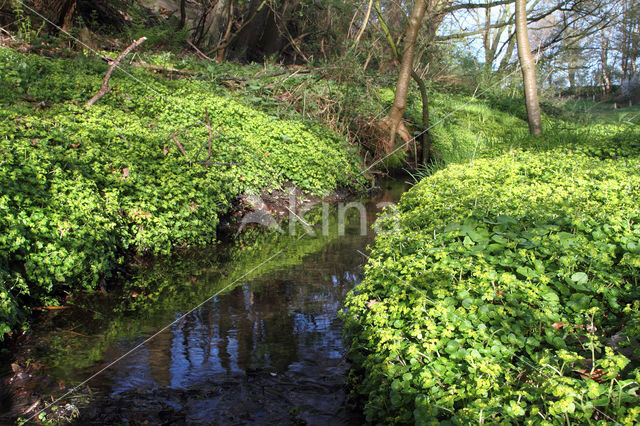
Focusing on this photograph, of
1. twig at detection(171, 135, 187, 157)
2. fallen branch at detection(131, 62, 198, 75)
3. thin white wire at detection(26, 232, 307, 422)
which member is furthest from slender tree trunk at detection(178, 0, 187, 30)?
thin white wire at detection(26, 232, 307, 422)

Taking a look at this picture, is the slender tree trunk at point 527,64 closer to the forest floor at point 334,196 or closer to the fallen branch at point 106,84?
the forest floor at point 334,196

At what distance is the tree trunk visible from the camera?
428 inches

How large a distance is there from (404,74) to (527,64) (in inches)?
118

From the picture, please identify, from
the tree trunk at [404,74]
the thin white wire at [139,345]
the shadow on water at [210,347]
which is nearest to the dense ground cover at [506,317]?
the shadow on water at [210,347]

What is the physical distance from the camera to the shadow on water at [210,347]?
10.6ft

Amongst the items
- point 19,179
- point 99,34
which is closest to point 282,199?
point 19,179

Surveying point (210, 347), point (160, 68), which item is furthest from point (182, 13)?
point (210, 347)

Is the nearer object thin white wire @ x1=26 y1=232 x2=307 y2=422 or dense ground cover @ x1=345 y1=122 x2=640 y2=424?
dense ground cover @ x1=345 y1=122 x2=640 y2=424

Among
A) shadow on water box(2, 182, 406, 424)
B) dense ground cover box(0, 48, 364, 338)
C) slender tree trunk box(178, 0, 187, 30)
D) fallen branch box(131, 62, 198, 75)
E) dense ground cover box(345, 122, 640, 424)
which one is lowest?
shadow on water box(2, 182, 406, 424)

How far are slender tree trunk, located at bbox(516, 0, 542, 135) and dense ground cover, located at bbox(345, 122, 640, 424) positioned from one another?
6.00 m

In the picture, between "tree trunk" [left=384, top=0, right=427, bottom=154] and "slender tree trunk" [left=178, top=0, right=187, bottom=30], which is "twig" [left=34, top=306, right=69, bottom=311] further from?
"slender tree trunk" [left=178, top=0, right=187, bottom=30]

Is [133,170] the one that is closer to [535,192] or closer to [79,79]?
[79,79]

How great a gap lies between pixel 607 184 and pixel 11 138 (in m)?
6.47

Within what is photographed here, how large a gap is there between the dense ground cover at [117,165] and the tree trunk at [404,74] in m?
1.42
